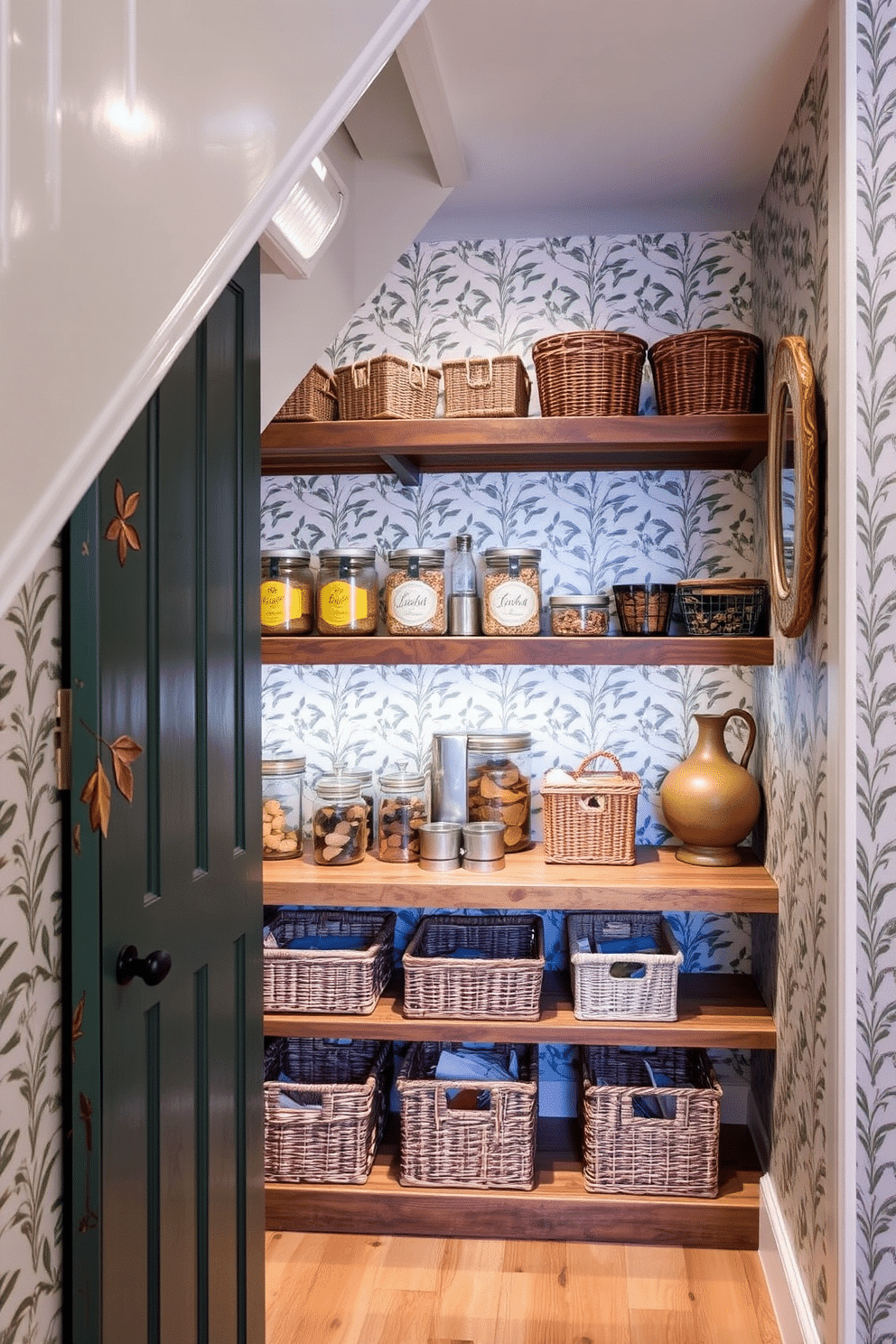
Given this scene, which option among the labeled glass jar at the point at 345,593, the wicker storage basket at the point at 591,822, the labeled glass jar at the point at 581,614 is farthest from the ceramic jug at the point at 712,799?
the labeled glass jar at the point at 345,593

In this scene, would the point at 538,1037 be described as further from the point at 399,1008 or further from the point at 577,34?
the point at 577,34

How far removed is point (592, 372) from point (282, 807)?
54.7 inches

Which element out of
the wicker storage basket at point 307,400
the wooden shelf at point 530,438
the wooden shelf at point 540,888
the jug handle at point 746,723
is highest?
the wicker storage basket at point 307,400

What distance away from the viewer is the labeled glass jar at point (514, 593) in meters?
2.70

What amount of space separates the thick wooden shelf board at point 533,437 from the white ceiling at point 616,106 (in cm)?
60

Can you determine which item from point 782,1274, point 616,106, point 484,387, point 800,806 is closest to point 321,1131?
point 782,1274

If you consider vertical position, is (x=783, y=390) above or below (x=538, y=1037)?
above

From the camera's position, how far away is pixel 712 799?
2.68m

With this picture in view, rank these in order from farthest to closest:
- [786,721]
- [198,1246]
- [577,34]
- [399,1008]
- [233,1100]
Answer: [399,1008]
[786,721]
[577,34]
[233,1100]
[198,1246]

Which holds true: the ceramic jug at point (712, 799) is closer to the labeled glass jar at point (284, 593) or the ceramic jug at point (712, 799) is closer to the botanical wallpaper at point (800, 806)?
the botanical wallpaper at point (800, 806)

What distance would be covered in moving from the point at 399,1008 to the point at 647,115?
217 centimetres

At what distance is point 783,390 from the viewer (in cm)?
229

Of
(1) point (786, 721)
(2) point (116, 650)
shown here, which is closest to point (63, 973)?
(2) point (116, 650)

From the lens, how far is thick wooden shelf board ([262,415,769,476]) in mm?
2582
